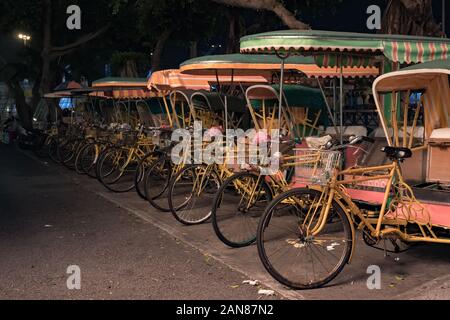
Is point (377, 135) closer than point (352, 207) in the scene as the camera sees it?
No

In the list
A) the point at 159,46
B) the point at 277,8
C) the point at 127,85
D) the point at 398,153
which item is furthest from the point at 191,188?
the point at 159,46

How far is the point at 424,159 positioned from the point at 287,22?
24.4 feet

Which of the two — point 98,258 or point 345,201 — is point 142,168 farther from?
point 345,201

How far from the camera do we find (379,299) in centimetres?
462

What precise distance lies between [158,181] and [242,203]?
2.36 m

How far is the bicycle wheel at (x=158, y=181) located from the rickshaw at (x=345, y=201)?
8.33 ft

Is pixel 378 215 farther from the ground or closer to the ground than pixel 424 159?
closer to the ground

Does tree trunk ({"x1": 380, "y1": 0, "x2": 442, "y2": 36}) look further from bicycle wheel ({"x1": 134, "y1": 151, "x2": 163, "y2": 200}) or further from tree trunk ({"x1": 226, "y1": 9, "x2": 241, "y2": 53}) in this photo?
tree trunk ({"x1": 226, "y1": 9, "x2": 241, "y2": 53})

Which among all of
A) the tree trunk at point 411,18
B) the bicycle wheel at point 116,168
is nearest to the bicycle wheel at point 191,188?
the bicycle wheel at point 116,168

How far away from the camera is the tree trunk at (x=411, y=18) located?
1107 cm

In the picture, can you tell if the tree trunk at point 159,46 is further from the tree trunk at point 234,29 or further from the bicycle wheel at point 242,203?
the bicycle wheel at point 242,203

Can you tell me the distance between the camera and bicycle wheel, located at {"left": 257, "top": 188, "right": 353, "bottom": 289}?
486 centimetres
